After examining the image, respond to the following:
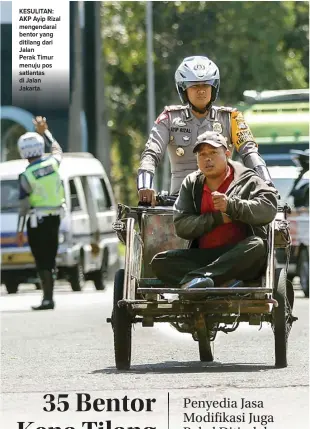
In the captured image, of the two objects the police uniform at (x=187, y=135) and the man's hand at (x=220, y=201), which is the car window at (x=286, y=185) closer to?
the police uniform at (x=187, y=135)

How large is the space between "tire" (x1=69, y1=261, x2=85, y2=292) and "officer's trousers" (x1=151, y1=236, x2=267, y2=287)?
12.4 m

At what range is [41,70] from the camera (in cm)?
1011

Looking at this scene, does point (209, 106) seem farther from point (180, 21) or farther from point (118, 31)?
point (118, 31)

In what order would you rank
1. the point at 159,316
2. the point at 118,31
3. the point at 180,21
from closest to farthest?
the point at 159,316 → the point at 180,21 → the point at 118,31

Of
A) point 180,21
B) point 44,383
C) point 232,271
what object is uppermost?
point 180,21

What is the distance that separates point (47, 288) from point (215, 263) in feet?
25.9

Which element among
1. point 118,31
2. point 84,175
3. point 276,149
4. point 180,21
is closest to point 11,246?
point 84,175

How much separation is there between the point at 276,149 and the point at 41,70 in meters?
13.9

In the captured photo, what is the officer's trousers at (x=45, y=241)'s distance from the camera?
1791 cm

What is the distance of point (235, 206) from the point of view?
991cm

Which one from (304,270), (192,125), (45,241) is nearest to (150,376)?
(192,125)

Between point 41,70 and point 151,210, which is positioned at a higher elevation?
point 41,70

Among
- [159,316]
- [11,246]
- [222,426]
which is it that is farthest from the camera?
[11,246]
